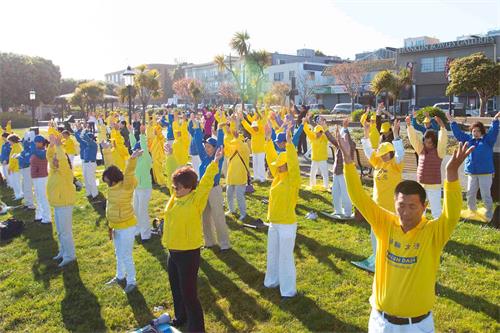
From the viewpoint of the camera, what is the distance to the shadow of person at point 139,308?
5.31 metres

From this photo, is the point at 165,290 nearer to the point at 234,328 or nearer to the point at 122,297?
→ the point at 122,297

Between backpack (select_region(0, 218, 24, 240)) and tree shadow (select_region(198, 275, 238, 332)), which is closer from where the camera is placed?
tree shadow (select_region(198, 275, 238, 332))

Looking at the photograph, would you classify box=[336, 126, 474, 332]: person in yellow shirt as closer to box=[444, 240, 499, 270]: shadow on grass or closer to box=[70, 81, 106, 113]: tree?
box=[444, 240, 499, 270]: shadow on grass

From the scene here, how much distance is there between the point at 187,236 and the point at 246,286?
1.81m

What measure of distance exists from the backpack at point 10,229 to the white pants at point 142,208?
3.03 m

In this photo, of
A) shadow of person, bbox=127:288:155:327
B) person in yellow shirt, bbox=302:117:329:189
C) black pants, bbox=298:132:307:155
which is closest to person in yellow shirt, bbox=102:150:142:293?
shadow of person, bbox=127:288:155:327

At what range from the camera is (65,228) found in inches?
276

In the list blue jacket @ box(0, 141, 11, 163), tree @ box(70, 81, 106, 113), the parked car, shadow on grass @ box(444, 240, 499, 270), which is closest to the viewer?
shadow on grass @ box(444, 240, 499, 270)

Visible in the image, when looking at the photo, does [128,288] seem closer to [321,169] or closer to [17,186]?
[321,169]

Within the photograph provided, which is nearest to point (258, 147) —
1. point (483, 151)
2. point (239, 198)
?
point (239, 198)

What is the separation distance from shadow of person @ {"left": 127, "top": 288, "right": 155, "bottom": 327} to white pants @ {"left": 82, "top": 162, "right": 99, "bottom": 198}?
6.46 meters

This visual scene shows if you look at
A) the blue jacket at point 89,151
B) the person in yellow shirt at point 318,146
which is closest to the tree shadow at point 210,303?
the person in yellow shirt at point 318,146

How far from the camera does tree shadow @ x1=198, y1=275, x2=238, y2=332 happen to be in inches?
201

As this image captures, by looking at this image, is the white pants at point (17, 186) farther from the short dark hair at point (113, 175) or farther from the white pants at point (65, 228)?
the short dark hair at point (113, 175)
